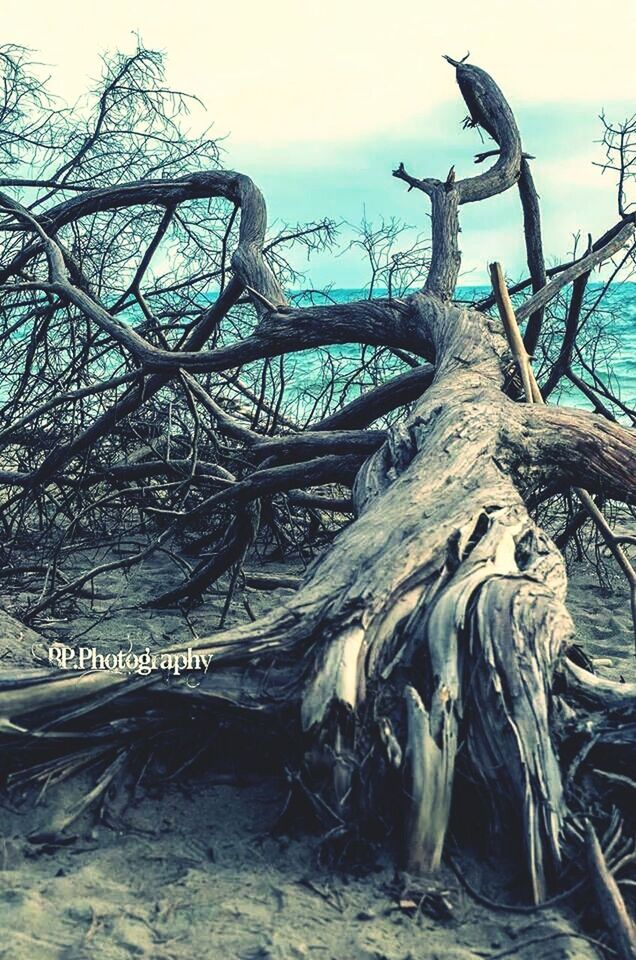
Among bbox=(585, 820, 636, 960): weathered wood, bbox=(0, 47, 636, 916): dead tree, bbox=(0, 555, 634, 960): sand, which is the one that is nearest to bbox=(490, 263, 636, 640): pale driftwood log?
bbox=(0, 47, 636, 916): dead tree

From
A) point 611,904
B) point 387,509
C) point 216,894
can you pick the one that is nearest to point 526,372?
point 387,509

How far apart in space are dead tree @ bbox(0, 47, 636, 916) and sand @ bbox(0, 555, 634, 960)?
11cm

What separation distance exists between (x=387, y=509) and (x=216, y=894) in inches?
49.6

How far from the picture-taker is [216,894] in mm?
2092

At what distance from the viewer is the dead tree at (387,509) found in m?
2.26

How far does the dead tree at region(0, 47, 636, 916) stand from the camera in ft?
7.41

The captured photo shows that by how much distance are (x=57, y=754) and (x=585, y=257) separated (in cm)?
404

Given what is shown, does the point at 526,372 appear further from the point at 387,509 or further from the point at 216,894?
the point at 216,894

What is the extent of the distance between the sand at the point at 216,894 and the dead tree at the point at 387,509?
0.11m

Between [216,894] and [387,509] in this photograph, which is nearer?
[216,894]

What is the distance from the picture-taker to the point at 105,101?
19.7 ft

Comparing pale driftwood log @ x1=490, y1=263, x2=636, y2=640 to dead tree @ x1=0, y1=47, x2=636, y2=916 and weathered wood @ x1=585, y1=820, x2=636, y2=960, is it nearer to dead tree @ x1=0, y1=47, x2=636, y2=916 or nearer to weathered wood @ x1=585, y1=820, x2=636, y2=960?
dead tree @ x1=0, y1=47, x2=636, y2=916

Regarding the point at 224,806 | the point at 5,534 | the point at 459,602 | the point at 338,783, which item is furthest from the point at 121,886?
the point at 5,534

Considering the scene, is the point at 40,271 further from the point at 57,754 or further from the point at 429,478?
the point at 57,754
